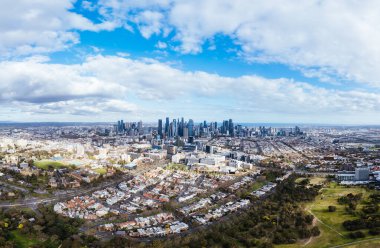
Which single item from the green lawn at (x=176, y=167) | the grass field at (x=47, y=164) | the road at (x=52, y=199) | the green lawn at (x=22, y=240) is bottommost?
the green lawn at (x=22, y=240)

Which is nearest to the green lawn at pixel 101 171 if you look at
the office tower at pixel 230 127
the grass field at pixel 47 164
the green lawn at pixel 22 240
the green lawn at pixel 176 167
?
the grass field at pixel 47 164

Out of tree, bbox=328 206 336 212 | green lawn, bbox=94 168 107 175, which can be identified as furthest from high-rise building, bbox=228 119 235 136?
tree, bbox=328 206 336 212

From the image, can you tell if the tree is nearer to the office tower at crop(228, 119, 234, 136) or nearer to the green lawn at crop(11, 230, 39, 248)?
the green lawn at crop(11, 230, 39, 248)

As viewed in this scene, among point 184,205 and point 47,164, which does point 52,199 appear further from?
point 47,164

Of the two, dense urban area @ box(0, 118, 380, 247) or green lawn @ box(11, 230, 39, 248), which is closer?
dense urban area @ box(0, 118, 380, 247)

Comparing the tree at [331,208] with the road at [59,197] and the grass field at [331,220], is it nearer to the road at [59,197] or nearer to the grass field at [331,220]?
the grass field at [331,220]

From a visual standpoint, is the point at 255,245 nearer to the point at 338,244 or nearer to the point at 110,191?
the point at 338,244
